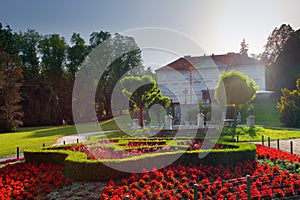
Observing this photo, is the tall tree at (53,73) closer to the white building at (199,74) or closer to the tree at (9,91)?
the tree at (9,91)

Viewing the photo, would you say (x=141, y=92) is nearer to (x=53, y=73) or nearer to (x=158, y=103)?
(x=158, y=103)

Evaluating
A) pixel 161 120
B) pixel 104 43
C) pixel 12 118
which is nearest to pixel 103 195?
pixel 161 120

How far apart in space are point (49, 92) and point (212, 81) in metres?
26.0

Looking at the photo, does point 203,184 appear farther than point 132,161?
No

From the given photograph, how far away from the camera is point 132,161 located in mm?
7617

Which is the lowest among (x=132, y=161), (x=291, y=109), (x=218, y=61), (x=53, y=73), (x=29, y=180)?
(x=29, y=180)

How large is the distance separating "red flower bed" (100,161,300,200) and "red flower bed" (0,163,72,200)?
1.71 metres

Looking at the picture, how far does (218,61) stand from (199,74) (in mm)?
3634

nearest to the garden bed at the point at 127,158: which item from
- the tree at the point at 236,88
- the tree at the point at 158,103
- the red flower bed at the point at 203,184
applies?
the red flower bed at the point at 203,184

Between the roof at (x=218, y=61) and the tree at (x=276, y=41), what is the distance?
7.15 m

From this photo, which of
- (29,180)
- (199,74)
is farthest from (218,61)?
(29,180)

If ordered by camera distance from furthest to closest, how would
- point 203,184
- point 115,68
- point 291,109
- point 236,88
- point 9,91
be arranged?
point 115,68
point 9,91
point 291,109
point 236,88
point 203,184

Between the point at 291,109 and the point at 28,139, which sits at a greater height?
the point at 291,109

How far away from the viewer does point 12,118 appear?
35.5 meters
